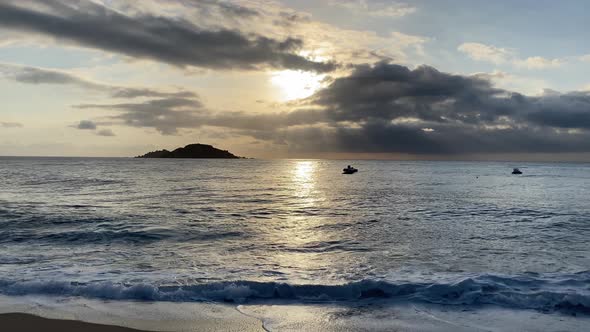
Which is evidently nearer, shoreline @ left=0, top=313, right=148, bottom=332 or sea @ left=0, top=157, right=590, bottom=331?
shoreline @ left=0, top=313, right=148, bottom=332

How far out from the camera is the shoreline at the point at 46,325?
9.09 meters

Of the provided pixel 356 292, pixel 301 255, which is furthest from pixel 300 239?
pixel 356 292

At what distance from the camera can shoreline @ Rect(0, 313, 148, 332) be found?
909cm

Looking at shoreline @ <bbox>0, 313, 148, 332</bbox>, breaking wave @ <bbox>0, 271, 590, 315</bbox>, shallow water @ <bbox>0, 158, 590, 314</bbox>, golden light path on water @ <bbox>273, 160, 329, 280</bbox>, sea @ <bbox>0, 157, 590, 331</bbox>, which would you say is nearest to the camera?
shoreline @ <bbox>0, 313, 148, 332</bbox>

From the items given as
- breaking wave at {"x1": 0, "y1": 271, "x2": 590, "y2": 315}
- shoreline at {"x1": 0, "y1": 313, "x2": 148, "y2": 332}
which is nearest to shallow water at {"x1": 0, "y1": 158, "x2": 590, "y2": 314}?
breaking wave at {"x1": 0, "y1": 271, "x2": 590, "y2": 315}

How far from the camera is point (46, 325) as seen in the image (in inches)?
368

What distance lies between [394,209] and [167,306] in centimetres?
2767

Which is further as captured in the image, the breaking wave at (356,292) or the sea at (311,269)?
the breaking wave at (356,292)

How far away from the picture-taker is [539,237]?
22.2 meters

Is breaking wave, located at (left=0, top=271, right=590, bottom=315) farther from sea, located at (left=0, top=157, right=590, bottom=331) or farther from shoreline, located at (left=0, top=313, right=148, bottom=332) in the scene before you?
shoreline, located at (left=0, top=313, right=148, bottom=332)

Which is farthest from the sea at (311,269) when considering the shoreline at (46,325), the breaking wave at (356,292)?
the shoreline at (46,325)

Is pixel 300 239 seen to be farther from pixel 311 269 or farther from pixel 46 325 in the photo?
pixel 46 325

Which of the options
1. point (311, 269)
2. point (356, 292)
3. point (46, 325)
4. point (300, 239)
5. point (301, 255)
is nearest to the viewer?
point (46, 325)

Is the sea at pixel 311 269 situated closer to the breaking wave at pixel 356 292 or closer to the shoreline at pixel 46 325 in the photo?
the breaking wave at pixel 356 292
